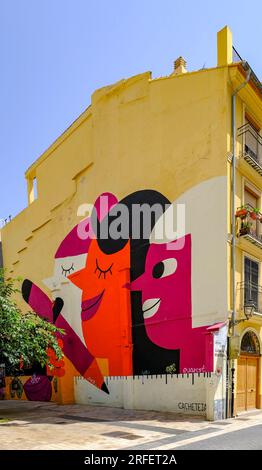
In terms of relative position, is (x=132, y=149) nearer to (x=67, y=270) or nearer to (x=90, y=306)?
(x=67, y=270)

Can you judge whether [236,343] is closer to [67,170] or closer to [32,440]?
[32,440]

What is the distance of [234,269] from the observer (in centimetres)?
1755

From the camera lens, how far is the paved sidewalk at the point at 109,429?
11.3 metres

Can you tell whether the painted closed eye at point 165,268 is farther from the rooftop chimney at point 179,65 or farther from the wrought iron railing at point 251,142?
the rooftop chimney at point 179,65

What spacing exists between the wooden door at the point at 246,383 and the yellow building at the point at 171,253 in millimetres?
77

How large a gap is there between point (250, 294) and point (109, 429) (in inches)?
321

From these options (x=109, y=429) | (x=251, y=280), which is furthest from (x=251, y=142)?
(x=109, y=429)

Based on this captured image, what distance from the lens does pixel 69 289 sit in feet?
78.4

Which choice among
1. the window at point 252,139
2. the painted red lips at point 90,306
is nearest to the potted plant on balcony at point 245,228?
the window at point 252,139

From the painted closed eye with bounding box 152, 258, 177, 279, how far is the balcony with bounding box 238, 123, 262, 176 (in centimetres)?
517

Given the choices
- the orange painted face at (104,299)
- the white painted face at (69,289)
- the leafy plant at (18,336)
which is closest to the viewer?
the leafy plant at (18,336)

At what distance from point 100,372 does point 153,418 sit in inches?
217
